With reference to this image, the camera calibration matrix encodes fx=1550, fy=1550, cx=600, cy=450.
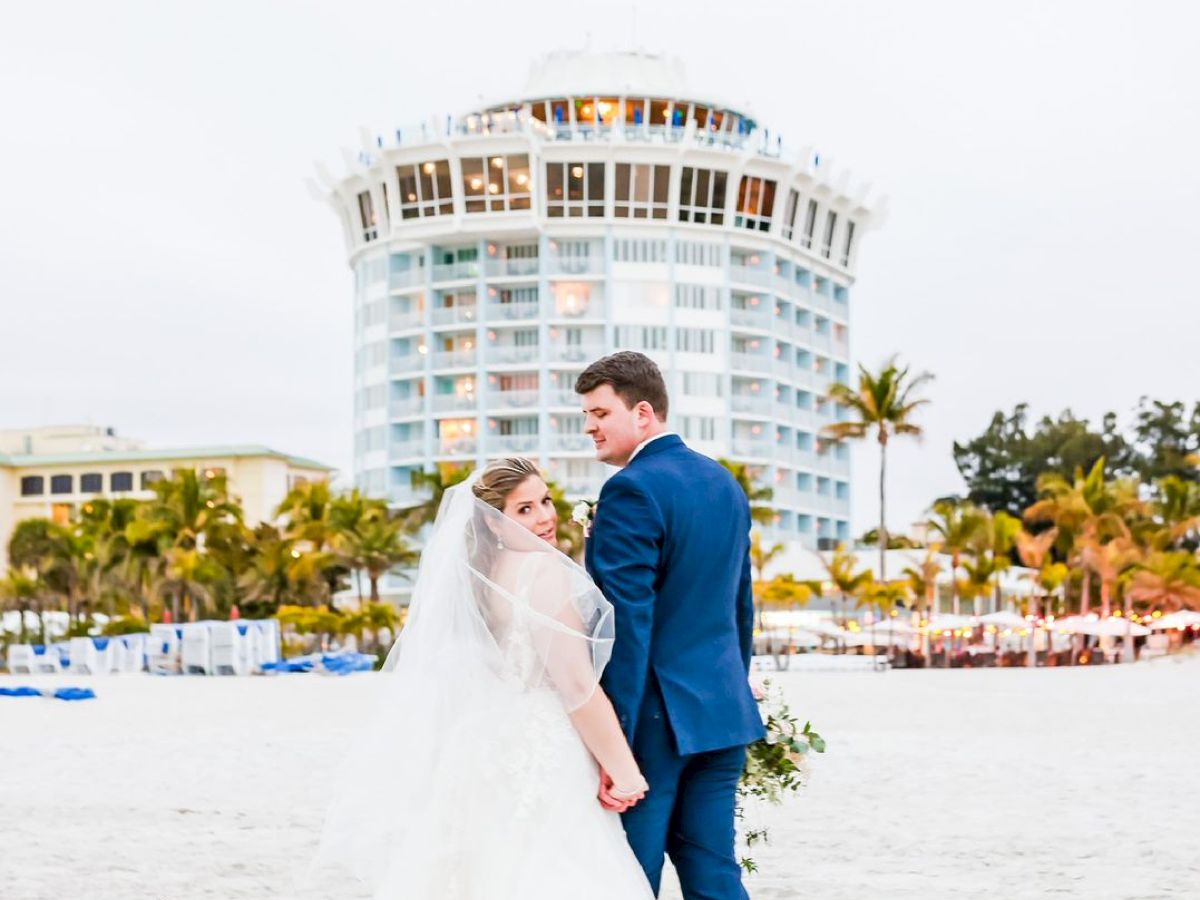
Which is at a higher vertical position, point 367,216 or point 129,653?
point 367,216

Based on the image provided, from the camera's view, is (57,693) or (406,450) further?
(406,450)

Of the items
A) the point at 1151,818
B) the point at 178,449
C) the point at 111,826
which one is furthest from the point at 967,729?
the point at 178,449

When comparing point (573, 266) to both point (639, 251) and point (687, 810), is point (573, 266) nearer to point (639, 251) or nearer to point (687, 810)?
point (639, 251)

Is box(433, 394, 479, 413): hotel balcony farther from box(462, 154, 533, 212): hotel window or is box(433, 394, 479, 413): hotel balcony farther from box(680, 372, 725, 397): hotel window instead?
box(680, 372, 725, 397): hotel window

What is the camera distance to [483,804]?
15.2ft

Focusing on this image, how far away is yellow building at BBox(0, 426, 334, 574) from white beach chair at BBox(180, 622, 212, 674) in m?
67.0

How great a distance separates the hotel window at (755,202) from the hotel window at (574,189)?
7.75 m

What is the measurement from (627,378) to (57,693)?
23.2 metres

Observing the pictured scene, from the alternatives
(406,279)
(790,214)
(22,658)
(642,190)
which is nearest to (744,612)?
(22,658)

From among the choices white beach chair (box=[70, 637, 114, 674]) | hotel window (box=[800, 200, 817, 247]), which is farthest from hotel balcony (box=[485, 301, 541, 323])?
white beach chair (box=[70, 637, 114, 674])

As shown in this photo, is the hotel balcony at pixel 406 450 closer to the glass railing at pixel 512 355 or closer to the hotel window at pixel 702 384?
the glass railing at pixel 512 355

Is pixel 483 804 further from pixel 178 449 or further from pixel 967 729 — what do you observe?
pixel 178 449

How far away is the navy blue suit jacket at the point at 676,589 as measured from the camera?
4.37 meters

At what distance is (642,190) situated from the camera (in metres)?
81.6
